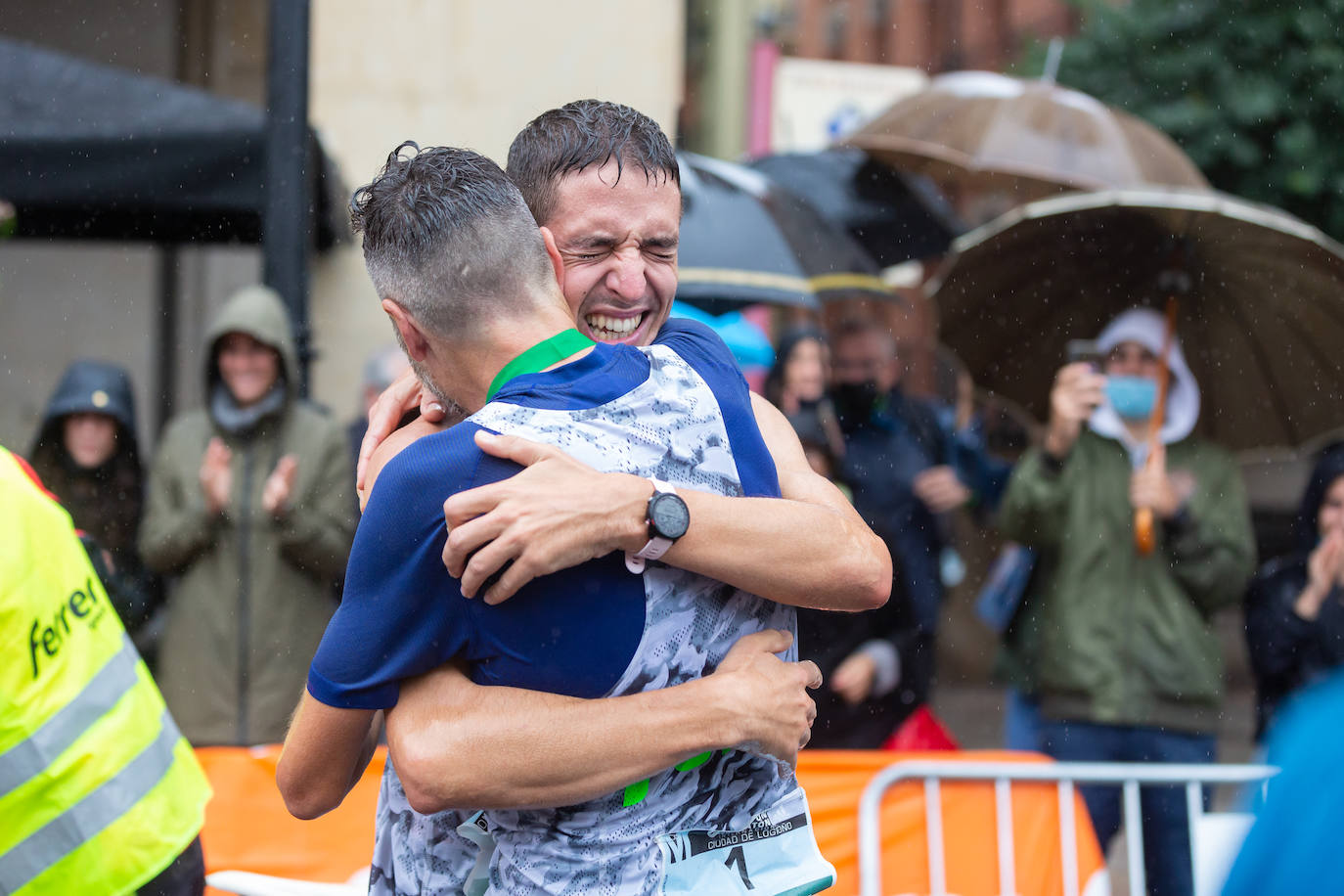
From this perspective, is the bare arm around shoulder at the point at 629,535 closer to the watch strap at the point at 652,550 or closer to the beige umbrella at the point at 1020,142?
the watch strap at the point at 652,550

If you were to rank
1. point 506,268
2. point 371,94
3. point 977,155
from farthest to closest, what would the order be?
point 371,94 < point 977,155 < point 506,268

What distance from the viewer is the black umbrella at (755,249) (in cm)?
543

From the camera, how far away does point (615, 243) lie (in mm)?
2215

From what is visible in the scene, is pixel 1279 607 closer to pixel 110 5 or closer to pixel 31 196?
pixel 31 196

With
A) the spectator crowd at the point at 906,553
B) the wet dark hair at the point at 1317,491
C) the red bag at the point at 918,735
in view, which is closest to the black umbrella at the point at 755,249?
the spectator crowd at the point at 906,553

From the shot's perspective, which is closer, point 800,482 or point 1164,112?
point 800,482

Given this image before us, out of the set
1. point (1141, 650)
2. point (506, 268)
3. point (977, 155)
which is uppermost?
point (977, 155)

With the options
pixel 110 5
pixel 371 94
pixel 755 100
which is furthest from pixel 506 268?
pixel 755 100

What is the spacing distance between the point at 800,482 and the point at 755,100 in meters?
9.15

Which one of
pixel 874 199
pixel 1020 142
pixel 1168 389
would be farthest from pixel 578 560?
pixel 874 199

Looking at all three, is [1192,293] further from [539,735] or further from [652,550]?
[539,735]

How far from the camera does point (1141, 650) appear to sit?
191 inches

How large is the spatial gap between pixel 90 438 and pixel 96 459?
3.3 inches

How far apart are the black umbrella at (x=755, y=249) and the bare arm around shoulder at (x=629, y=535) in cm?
328
